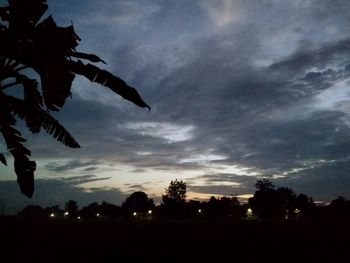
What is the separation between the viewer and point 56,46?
8.16 m

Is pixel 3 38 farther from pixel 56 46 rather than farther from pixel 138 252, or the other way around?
pixel 138 252

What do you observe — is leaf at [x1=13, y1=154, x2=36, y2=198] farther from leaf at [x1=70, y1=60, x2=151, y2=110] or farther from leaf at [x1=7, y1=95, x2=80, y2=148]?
leaf at [x1=70, y1=60, x2=151, y2=110]

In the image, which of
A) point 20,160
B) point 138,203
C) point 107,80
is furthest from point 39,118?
point 138,203

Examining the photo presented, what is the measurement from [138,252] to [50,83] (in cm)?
468

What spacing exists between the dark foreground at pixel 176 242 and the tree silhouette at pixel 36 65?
1.68 metres

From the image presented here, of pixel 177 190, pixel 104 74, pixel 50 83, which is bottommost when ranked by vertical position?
pixel 50 83

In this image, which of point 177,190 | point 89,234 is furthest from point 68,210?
point 89,234

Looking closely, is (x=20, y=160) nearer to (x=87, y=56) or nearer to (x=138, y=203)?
(x=87, y=56)

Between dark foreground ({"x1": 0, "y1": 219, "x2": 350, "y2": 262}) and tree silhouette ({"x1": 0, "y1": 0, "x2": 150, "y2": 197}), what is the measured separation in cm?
168

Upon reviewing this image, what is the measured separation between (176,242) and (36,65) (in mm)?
5528

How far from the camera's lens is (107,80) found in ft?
29.8

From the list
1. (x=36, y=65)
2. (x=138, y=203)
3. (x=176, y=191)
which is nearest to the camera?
(x=36, y=65)

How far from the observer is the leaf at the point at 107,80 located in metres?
8.65

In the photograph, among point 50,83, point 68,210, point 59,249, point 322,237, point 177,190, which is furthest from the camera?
point 68,210
